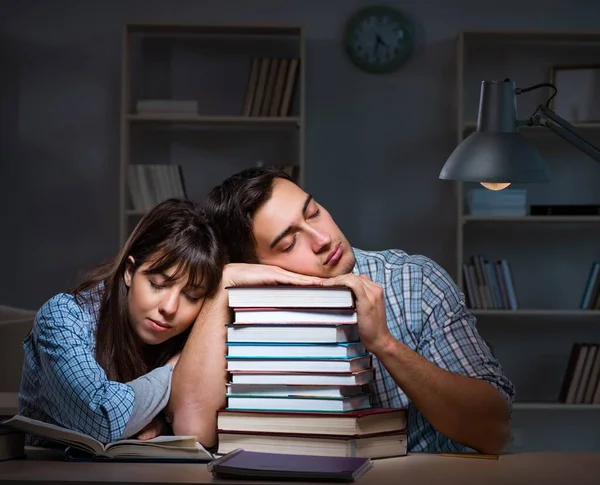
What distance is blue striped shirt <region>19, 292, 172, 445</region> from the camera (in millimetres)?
1380

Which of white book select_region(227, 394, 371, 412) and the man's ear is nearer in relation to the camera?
white book select_region(227, 394, 371, 412)

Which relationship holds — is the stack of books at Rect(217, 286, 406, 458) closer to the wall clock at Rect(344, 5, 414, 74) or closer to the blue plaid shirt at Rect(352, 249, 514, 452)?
the blue plaid shirt at Rect(352, 249, 514, 452)

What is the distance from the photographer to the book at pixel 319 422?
4.30ft

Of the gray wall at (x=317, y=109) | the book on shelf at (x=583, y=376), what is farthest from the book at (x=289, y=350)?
the gray wall at (x=317, y=109)

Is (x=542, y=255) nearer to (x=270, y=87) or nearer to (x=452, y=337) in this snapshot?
(x=270, y=87)

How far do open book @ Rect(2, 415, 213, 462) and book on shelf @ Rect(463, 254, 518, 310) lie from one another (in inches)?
115

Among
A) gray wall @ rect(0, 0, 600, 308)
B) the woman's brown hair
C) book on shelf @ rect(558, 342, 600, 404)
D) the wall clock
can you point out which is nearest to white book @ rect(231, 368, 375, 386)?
the woman's brown hair

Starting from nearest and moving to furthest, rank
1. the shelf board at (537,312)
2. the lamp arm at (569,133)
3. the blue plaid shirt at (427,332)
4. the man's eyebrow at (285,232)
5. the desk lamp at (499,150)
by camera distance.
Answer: the lamp arm at (569,133) < the blue plaid shirt at (427,332) < the desk lamp at (499,150) < the man's eyebrow at (285,232) < the shelf board at (537,312)

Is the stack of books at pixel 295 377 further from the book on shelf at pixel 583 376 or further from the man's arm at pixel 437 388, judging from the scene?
the book on shelf at pixel 583 376

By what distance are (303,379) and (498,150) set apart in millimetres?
669

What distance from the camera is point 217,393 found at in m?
1.45

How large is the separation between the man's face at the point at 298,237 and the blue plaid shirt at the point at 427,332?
112mm

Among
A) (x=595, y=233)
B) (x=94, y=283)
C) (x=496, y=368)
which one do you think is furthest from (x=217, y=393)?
(x=595, y=233)

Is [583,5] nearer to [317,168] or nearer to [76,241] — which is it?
[317,168]
